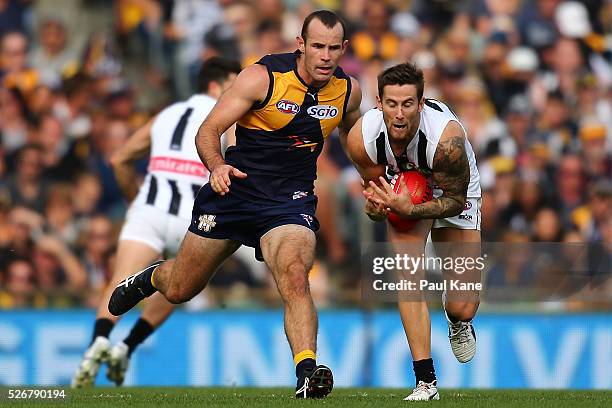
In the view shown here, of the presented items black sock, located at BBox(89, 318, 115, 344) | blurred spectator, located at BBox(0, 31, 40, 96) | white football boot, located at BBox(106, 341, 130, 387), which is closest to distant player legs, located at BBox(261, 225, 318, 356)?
black sock, located at BBox(89, 318, 115, 344)

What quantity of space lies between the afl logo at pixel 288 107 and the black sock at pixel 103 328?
3203 millimetres

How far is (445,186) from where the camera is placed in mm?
8461

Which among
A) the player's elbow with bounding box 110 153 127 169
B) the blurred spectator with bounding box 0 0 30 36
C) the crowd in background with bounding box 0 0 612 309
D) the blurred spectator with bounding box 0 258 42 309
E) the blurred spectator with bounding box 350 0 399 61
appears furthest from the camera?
the blurred spectator with bounding box 0 0 30 36

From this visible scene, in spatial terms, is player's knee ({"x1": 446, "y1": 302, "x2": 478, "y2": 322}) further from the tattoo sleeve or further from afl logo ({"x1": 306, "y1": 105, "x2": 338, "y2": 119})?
afl logo ({"x1": 306, "y1": 105, "x2": 338, "y2": 119})

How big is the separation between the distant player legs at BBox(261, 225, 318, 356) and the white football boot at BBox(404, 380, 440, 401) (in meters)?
0.78

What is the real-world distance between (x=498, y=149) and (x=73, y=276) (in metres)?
5.13

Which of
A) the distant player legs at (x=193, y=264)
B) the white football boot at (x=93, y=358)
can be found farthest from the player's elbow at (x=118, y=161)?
the distant player legs at (x=193, y=264)

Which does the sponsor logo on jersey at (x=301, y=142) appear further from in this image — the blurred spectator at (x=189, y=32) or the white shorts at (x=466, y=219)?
the blurred spectator at (x=189, y=32)

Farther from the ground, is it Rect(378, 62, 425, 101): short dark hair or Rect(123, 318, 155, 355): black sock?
Rect(378, 62, 425, 101): short dark hair

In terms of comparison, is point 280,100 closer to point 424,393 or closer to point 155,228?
point 424,393

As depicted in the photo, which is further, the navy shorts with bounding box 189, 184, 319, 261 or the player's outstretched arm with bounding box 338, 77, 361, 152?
the player's outstretched arm with bounding box 338, 77, 361, 152

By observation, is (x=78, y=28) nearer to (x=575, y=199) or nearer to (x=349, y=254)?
(x=349, y=254)

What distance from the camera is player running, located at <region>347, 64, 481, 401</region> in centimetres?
811

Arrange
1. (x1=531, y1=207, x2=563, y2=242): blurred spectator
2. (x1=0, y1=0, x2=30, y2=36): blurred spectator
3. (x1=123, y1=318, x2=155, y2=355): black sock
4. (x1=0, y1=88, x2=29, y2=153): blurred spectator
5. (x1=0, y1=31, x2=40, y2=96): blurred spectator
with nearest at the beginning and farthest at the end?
(x1=123, y1=318, x2=155, y2=355): black sock < (x1=531, y1=207, x2=563, y2=242): blurred spectator < (x1=0, y1=88, x2=29, y2=153): blurred spectator < (x1=0, y1=31, x2=40, y2=96): blurred spectator < (x1=0, y1=0, x2=30, y2=36): blurred spectator
